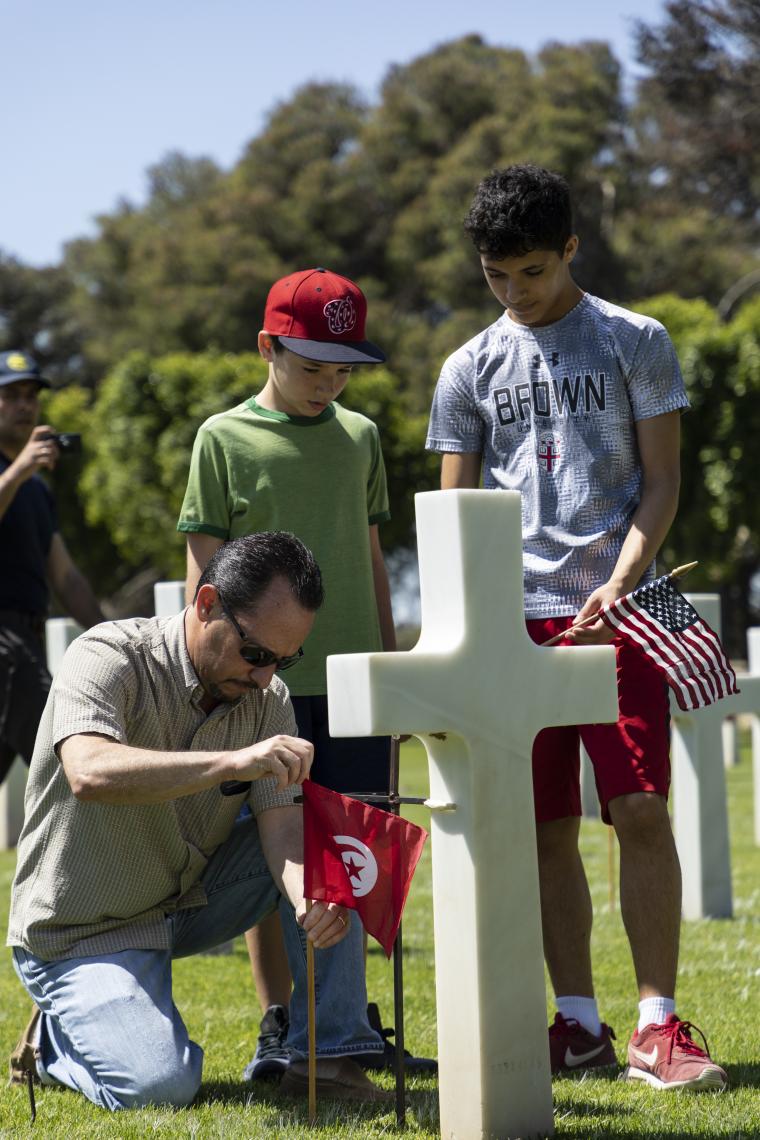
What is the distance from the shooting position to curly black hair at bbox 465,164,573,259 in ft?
13.2

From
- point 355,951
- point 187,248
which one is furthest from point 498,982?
point 187,248

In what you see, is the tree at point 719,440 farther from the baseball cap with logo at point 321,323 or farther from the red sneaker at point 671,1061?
the red sneaker at point 671,1061

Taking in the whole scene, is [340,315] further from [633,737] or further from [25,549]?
[25,549]

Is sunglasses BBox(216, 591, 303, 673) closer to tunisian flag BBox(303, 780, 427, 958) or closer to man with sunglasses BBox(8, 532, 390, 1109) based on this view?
man with sunglasses BBox(8, 532, 390, 1109)

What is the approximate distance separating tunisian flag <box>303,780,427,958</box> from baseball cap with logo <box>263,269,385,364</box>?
1.40m

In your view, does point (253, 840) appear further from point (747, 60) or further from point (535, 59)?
point (535, 59)

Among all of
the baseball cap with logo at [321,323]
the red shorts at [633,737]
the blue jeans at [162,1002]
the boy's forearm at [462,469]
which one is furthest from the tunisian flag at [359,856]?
the baseball cap with logo at [321,323]

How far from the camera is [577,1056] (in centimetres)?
415

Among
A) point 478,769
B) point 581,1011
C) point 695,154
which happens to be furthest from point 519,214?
point 695,154

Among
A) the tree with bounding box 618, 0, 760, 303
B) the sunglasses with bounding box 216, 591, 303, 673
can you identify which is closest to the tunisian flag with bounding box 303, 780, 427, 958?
the sunglasses with bounding box 216, 591, 303, 673

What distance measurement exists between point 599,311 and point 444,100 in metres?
31.6

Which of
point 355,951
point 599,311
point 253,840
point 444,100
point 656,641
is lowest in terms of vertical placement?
point 355,951

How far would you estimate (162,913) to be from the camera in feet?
13.3

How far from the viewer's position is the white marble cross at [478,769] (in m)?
3.14
